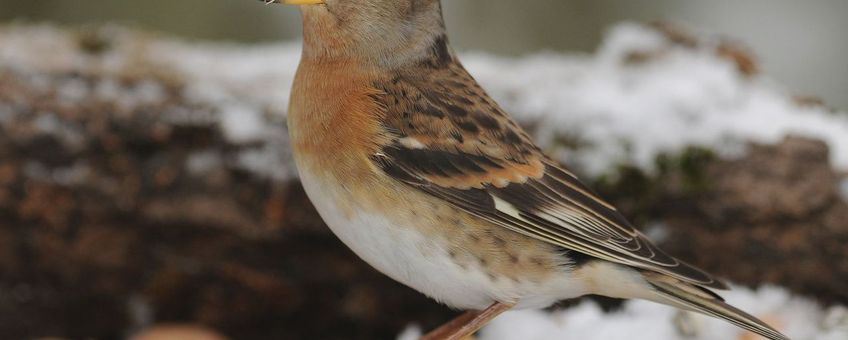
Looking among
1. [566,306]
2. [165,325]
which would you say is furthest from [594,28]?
[165,325]

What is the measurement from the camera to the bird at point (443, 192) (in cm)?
263

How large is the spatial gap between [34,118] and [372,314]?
1520 mm

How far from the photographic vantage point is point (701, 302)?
8.86ft

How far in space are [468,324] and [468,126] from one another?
0.60 meters

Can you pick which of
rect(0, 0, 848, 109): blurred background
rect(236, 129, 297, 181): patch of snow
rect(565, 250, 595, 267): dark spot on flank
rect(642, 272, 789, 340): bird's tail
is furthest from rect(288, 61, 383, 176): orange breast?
rect(0, 0, 848, 109): blurred background

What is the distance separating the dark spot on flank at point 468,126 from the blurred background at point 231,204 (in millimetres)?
964

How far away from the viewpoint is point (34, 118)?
3584 mm

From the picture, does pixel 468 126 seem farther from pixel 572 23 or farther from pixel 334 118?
pixel 572 23

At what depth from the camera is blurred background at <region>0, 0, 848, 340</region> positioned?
3.59m

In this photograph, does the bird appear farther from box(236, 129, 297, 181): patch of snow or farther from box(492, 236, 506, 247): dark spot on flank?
box(236, 129, 297, 181): patch of snow

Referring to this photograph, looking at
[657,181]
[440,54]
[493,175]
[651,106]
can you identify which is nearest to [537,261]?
[493,175]

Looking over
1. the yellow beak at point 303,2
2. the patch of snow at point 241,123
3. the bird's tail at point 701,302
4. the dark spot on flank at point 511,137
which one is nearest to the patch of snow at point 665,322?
the bird's tail at point 701,302

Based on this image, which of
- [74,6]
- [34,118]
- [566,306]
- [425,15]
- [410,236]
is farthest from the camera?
[74,6]

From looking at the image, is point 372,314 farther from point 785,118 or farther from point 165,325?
point 785,118
